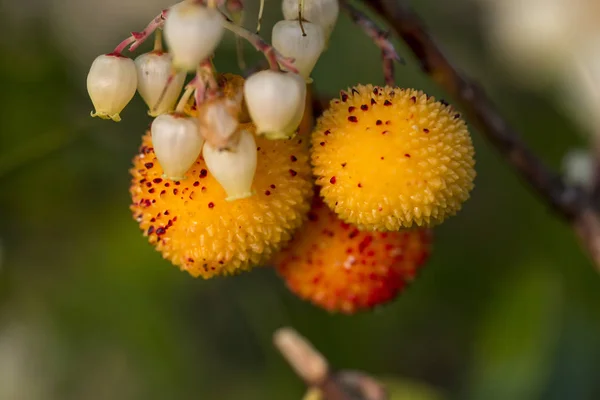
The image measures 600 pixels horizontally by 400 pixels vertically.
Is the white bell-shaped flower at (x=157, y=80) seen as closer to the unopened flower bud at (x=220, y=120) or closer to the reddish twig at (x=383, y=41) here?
the unopened flower bud at (x=220, y=120)

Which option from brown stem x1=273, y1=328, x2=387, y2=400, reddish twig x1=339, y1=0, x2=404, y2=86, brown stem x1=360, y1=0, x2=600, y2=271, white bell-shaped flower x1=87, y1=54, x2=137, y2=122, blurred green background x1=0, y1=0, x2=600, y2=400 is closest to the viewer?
white bell-shaped flower x1=87, y1=54, x2=137, y2=122

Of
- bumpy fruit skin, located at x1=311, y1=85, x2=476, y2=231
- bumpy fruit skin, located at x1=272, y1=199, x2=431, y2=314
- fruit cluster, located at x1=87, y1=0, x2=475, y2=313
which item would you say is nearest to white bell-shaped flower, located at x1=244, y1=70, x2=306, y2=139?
fruit cluster, located at x1=87, y1=0, x2=475, y2=313

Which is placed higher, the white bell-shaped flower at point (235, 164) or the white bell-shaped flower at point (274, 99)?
the white bell-shaped flower at point (274, 99)

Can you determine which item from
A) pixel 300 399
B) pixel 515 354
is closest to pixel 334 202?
pixel 515 354

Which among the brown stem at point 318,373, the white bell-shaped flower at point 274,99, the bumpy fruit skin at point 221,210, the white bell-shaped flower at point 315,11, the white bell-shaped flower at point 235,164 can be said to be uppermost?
the white bell-shaped flower at point 315,11

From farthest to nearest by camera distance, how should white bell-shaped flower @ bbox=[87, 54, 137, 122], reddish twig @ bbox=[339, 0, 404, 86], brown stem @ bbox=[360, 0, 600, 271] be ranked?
brown stem @ bbox=[360, 0, 600, 271], reddish twig @ bbox=[339, 0, 404, 86], white bell-shaped flower @ bbox=[87, 54, 137, 122]

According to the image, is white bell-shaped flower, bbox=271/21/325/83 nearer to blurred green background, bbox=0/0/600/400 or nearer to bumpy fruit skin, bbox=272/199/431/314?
bumpy fruit skin, bbox=272/199/431/314

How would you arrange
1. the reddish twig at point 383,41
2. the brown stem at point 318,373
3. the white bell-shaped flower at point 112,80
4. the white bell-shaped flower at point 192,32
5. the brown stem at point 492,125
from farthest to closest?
the brown stem at point 318,373, the brown stem at point 492,125, the reddish twig at point 383,41, the white bell-shaped flower at point 112,80, the white bell-shaped flower at point 192,32

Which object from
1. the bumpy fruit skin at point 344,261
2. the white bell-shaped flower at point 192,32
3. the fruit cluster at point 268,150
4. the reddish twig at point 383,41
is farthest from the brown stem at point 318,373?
the white bell-shaped flower at point 192,32
